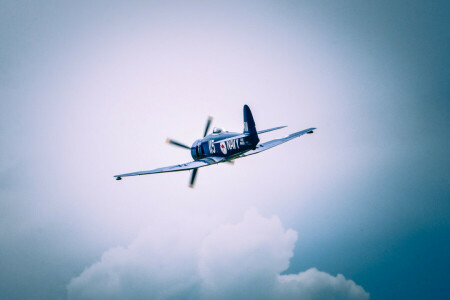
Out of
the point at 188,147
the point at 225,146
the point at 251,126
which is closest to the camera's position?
the point at 251,126

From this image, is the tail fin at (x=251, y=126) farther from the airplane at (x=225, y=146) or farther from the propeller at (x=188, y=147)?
the propeller at (x=188, y=147)

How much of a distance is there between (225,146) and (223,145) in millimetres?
289

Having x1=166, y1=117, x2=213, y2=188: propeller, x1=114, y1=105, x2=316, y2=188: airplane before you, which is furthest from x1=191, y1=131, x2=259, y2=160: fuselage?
x1=166, y1=117, x2=213, y2=188: propeller

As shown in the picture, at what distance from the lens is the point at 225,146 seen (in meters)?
21.3

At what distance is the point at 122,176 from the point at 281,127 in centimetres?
1522

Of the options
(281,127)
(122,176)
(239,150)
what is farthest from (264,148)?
(122,176)

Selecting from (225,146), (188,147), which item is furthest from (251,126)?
(188,147)

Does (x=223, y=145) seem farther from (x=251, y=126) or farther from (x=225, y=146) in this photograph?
(x=251, y=126)

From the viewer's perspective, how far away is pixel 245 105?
764 inches

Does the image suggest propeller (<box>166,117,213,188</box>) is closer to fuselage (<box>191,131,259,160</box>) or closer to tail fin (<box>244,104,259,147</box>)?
fuselage (<box>191,131,259,160</box>)

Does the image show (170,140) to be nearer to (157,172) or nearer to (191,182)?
(191,182)

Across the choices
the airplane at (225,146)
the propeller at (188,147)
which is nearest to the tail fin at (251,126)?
the airplane at (225,146)

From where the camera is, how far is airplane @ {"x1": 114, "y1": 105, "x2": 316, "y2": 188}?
758 inches

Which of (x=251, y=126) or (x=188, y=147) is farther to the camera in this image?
(x=188, y=147)
